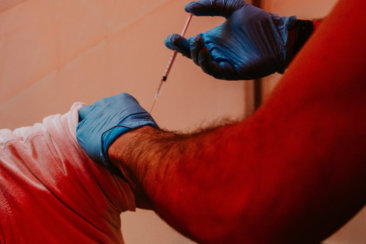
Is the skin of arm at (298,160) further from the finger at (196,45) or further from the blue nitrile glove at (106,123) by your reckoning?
the finger at (196,45)

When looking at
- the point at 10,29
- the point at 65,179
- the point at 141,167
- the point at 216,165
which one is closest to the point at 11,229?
the point at 65,179

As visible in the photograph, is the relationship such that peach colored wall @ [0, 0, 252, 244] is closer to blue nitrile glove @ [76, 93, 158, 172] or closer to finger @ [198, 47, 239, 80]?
finger @ [198, 47, 239, 80]

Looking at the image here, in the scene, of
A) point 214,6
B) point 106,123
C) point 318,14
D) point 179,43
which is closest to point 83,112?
point 106,123

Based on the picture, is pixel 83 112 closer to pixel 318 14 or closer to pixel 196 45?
pixel 196 45

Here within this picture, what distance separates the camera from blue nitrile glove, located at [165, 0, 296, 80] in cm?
72

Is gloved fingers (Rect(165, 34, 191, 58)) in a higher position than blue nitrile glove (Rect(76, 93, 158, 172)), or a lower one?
higher

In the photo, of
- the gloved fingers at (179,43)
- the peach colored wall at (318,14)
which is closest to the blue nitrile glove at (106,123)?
the gloved fingers at (179,43)

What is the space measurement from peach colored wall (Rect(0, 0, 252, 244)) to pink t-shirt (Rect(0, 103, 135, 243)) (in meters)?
0.46

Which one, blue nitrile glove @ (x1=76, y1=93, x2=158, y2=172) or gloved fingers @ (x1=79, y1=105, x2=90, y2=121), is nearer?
blue nitrile glove @ (x1=76, y1=93, x2=158, y2=172)

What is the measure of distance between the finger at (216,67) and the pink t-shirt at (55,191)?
286 millimetres

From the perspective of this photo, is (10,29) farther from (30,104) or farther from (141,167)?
(141,167)

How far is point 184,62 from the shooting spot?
1.09 m

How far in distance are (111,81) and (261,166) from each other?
0.93m

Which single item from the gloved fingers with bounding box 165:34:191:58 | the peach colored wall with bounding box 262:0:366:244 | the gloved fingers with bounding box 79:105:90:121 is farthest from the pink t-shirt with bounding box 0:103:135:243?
the peach colored wall with bounding box 262:0:366:244
